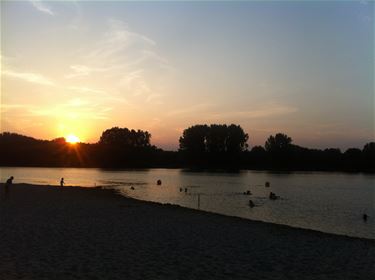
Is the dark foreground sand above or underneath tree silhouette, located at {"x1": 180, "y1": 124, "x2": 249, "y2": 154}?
underneath

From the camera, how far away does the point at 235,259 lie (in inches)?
567

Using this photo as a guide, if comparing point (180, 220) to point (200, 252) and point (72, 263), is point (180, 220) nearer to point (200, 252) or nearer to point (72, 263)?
point (200, 252)

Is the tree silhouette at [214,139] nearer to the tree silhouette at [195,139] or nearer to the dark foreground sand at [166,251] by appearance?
the tree silhouette at [195,139]

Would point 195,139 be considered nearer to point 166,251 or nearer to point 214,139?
point 214,139

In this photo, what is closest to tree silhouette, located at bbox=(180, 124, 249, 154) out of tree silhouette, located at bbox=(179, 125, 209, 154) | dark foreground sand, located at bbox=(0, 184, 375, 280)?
tree silhouette, located at bbox=(179, 125, 209, 154)

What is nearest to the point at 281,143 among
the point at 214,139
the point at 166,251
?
the point at 214,139

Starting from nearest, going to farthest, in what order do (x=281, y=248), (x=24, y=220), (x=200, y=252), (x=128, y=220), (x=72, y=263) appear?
(x=72, y=263) < (x=200, y=252) < (x=281, y=248) < (x=24, y=220) < (x=128, y=220)

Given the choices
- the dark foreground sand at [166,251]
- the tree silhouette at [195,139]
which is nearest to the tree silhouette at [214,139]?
the tree silhouette at [195,139]

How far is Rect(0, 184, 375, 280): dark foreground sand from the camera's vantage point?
12312 millimetres

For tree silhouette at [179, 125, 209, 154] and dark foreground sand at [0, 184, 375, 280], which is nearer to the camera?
dark foreground sand at [0, 184, 375, 280]

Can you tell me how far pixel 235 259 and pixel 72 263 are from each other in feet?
16.3

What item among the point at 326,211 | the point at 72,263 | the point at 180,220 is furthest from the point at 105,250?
the point at 326,211

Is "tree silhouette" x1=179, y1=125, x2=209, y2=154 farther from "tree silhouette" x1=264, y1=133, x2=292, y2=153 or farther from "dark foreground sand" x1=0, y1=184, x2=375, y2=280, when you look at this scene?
"dark foreground sand" x1=0, y1=184, x2=375, y2=280

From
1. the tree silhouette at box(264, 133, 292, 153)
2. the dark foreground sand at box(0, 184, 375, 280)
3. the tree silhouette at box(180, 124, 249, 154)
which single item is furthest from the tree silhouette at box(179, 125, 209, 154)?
the dark foreground sand at box(0, 184, 375, 280)
